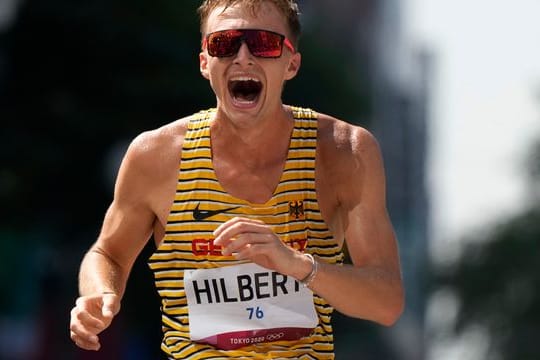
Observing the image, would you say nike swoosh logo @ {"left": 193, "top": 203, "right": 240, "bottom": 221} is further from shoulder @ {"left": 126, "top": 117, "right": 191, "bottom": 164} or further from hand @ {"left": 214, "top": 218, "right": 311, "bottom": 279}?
hand @ {"left": 214, "top": 218, "right": 311, "bottom": 279}

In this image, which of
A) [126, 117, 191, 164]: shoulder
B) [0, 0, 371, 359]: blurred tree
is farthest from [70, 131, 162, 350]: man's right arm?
[0, 0, 371, 359]: blurred tree

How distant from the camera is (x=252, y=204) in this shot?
7.44 metres

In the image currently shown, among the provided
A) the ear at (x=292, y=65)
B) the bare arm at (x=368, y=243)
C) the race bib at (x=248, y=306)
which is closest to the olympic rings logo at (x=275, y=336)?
the race bib at (x=248, y=306)

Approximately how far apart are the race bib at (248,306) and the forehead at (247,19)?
0.92 meters

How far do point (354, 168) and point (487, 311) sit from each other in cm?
3742

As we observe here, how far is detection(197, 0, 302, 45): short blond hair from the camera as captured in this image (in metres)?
7.45

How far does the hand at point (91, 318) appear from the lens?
6855 millimetres

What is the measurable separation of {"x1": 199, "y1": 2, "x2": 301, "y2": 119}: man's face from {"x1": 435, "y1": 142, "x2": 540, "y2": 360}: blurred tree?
34738 mm

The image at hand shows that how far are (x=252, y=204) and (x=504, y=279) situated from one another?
1509 inches

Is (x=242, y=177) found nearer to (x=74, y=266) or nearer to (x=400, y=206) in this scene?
(x=74, y=266)

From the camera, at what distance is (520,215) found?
45719mm

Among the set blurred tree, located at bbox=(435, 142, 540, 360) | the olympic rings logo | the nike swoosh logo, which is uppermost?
the nike swoosh logo

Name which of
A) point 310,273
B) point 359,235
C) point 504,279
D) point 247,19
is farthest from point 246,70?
point 504,279

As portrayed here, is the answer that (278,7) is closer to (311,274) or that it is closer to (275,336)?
(311,274)
